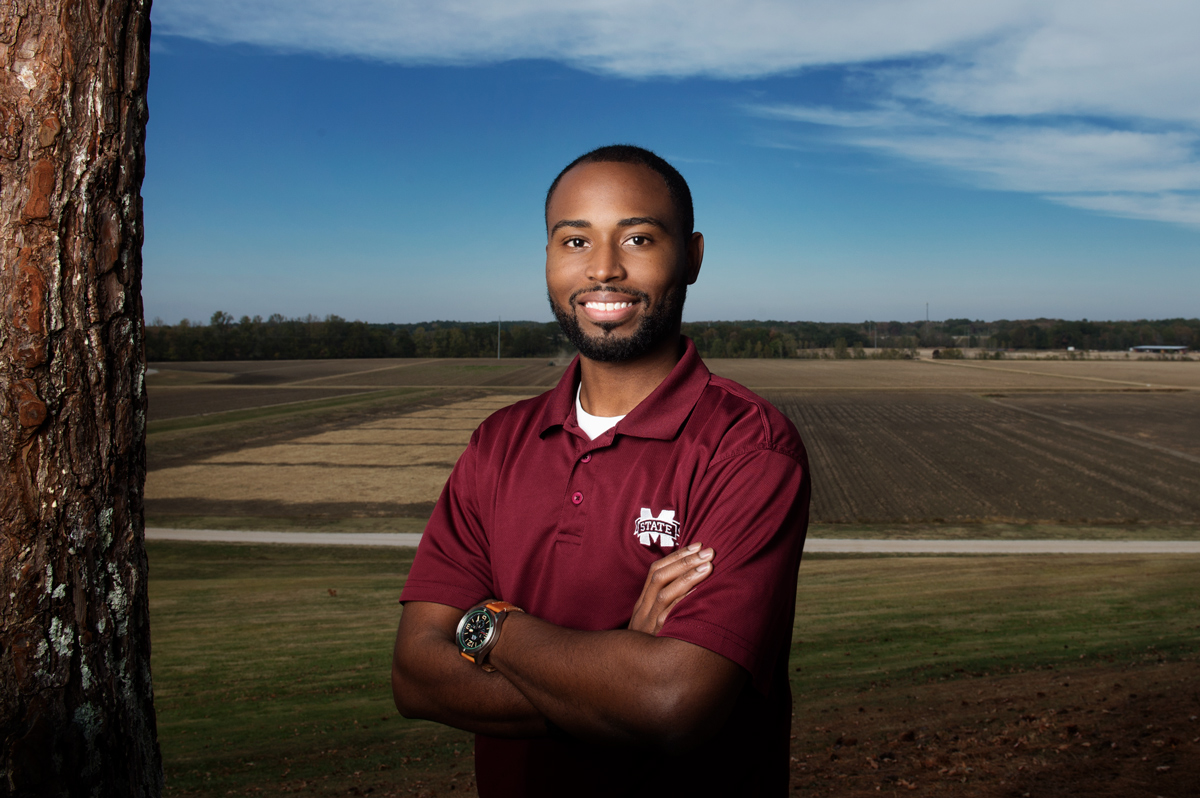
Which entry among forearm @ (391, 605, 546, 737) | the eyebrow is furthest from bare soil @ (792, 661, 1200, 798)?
the eyebrow

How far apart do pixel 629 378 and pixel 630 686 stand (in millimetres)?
915

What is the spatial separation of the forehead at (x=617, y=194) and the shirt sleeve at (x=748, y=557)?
76 centimetres

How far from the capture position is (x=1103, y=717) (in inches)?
202

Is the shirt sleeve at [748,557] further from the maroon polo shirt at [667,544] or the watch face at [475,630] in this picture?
the watch face at [475,630]

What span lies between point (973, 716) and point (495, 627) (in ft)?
14.6

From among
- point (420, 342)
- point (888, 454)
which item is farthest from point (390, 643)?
point (420, 342)

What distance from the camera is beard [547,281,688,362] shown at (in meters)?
2.42

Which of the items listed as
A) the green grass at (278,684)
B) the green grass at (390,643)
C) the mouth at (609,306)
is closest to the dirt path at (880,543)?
the green grass at (390,643)

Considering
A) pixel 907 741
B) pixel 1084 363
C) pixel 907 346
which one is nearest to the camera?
pixel 907 741

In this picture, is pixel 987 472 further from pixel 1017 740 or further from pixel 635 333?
pixel 635 333

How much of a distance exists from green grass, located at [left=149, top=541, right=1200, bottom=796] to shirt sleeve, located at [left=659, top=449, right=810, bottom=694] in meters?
3.49

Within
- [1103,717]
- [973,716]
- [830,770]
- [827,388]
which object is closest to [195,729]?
[830,770]

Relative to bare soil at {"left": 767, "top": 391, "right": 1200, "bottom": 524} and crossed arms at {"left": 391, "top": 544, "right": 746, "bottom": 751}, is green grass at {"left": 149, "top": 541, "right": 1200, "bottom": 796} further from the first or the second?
bare soil at {"left": 767, "top": 391, "right": 1200, "bottom": 524}

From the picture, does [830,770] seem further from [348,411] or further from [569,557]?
[348,411]
